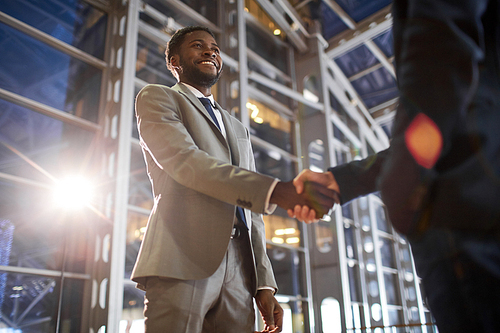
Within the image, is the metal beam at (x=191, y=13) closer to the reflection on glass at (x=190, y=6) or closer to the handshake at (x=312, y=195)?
the reflection on glass at (x=190, y=6)

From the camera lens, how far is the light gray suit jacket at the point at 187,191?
1.18 metres

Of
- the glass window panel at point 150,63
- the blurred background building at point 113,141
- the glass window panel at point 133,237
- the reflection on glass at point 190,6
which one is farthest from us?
the reflection on glass at point 190,6

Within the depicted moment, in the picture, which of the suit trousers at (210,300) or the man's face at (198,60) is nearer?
the suit trousers at (210,300)

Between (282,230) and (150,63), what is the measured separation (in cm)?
310

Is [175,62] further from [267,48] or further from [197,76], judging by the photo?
[267,48]

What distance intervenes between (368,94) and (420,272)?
365 inches

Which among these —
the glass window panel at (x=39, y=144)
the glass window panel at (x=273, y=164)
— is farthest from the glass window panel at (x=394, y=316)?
the glass window panel at (x=39, y=144)

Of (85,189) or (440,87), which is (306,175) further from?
(85,189)

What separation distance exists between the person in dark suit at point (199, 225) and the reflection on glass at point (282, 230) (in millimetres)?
4369

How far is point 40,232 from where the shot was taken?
3.51 meters

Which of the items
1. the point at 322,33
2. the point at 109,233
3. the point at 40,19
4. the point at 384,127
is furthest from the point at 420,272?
the point at 384,127

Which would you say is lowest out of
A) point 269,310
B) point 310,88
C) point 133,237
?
point 269,310

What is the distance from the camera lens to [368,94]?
375 inches

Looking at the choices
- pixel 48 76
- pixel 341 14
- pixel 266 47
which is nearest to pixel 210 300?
pixel 48 76
